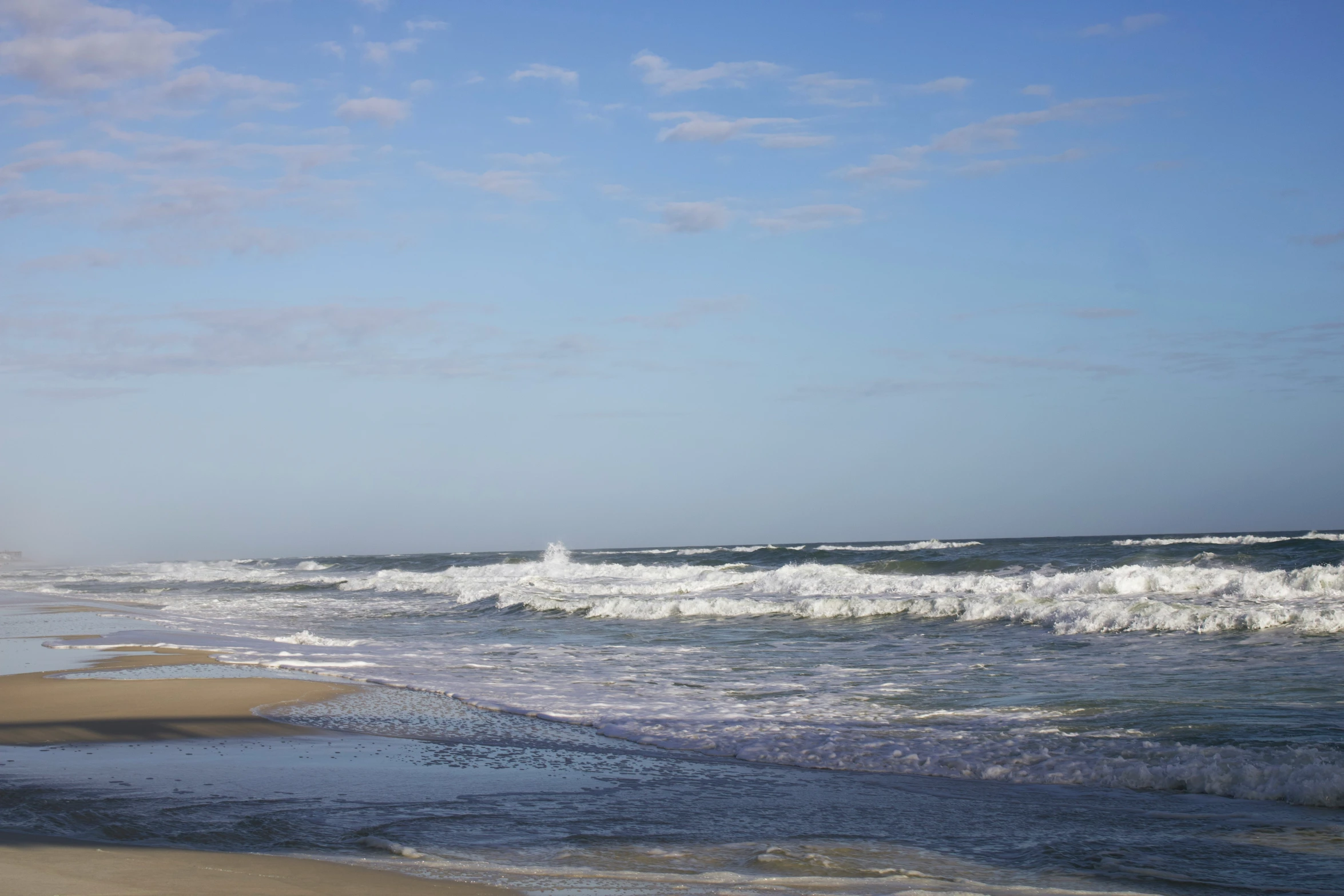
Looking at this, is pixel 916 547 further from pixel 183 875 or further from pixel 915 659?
pixel 183 875

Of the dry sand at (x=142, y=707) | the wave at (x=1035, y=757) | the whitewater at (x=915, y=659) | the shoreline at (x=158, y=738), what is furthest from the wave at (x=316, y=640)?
the wave at (x=1035, y=757)

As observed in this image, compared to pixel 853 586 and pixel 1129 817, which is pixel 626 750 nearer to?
pixel 1129 817

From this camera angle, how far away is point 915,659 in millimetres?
12016

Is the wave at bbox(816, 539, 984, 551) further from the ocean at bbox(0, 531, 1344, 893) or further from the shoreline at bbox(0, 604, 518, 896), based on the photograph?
the shoreline at bbox(0, 604, 518, 896)

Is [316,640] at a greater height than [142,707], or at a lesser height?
lesser

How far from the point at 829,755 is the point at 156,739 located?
5.32m

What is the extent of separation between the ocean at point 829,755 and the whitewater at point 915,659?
0.05m

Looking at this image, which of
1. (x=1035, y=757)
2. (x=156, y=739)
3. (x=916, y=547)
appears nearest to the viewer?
(x=1035, y=757)

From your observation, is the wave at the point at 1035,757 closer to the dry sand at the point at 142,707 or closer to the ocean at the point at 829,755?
the ocean at the point at 829,755

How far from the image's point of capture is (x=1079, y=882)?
13.4ft

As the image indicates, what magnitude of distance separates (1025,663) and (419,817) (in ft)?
26.6

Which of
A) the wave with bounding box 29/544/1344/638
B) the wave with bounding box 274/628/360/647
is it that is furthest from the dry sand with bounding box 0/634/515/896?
the wave with bounding box 29/544/1344/638

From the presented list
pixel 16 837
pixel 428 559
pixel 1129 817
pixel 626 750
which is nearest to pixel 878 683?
pixel 626 750

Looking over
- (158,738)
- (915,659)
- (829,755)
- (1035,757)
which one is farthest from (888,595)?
(158,738)
